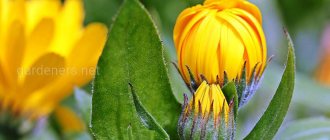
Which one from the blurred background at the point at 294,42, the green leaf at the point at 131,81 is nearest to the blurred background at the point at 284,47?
the blurred background at the point at 294,42

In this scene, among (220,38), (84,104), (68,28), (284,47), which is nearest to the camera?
(220,38)

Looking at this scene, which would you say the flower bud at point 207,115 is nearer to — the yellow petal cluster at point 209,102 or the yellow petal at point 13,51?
the yellow petal cluster at point 209,102

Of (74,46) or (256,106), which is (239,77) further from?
(256,106)

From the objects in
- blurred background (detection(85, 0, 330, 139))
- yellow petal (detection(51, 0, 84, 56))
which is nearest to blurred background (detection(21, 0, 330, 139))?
blurred background (detection(85, 0, 330, 139))

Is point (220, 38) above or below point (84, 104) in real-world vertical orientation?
above

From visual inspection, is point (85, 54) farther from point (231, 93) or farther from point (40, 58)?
point (231, 93)

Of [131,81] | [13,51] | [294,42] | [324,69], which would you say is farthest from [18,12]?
[324,69]
